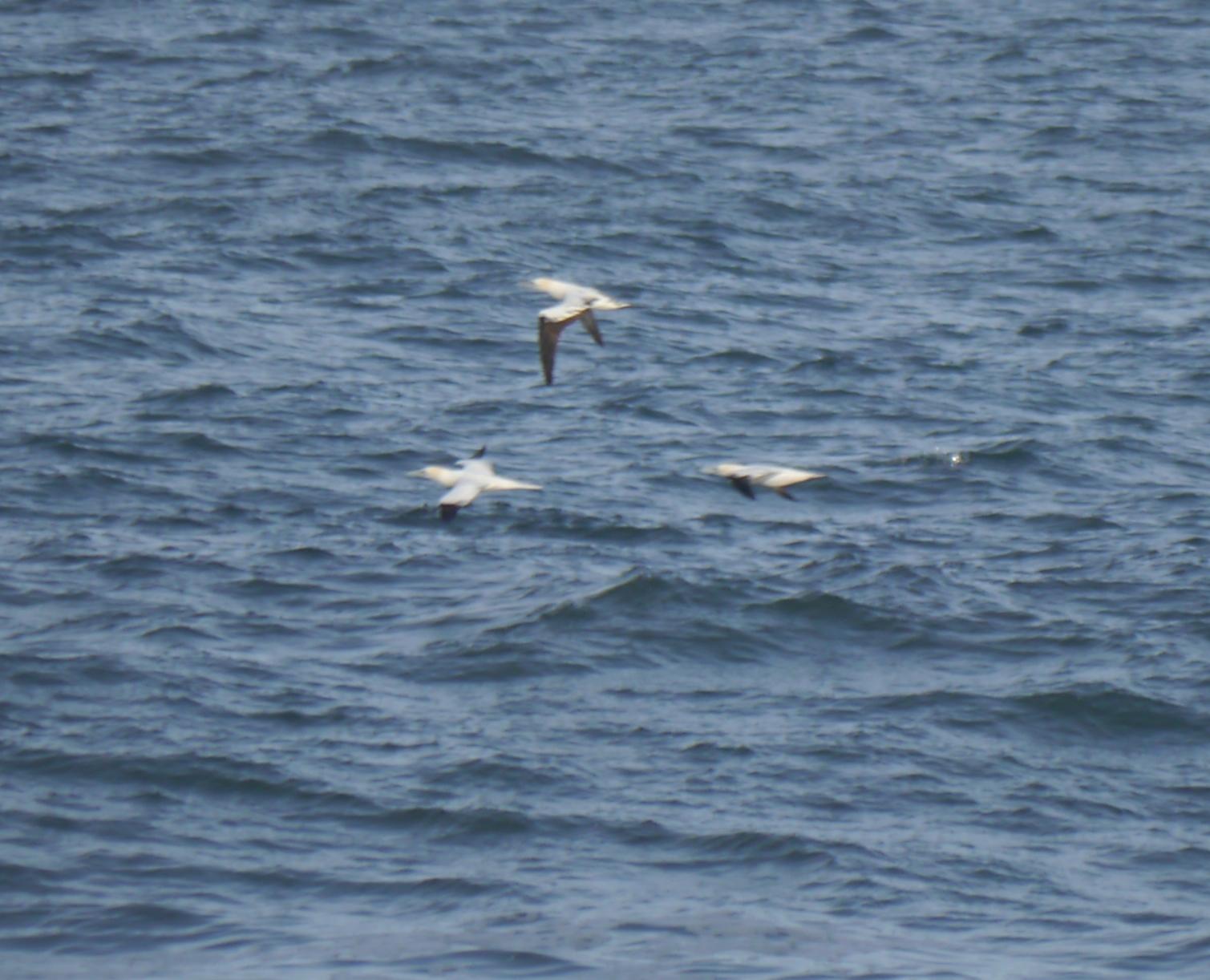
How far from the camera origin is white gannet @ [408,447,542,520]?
19.2m

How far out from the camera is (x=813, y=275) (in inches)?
1380

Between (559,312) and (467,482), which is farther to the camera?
(559,312)

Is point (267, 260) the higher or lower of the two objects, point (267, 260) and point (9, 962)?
the higher

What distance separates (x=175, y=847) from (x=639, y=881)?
161 inches

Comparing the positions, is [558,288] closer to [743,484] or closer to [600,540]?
[743,484]

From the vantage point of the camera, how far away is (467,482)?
1991 cm

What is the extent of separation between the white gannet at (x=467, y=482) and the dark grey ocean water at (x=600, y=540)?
3.04 meters

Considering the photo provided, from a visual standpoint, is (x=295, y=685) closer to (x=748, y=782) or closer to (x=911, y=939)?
(x=748, y=782)

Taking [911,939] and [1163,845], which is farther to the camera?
[1163,845]

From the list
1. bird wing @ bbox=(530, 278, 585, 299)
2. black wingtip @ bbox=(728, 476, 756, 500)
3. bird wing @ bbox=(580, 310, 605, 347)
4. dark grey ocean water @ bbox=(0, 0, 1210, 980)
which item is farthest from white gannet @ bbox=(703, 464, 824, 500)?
dark grey ocean water @ bbox=(0, 0, 1210, 980)

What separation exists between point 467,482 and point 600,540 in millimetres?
6686

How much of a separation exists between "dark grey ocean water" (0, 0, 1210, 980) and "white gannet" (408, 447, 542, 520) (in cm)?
304

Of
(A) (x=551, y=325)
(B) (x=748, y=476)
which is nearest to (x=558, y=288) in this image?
(A) (x=551, y=325)

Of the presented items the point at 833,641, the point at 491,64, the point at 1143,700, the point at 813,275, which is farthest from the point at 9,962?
the point at 491,64
